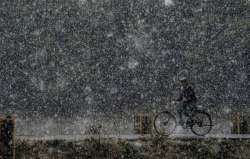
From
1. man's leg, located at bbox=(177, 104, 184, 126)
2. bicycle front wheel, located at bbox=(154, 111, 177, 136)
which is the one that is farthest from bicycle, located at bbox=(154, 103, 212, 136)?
man's leg, located at bbox=(177, 104, 184, 126)

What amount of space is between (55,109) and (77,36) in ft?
14.7

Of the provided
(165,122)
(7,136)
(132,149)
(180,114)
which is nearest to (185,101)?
(180,114)

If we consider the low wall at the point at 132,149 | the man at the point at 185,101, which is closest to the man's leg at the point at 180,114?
the man at the point at 185,101

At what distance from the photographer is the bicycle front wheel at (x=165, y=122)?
15.0 m

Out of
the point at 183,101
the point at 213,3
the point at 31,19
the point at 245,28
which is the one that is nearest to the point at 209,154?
the point at 183,101

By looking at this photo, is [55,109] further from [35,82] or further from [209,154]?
[209,154]

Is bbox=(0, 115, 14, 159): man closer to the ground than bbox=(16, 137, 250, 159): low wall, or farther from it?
farther from it

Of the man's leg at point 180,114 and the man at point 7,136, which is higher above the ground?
the man's leg at point 180,114

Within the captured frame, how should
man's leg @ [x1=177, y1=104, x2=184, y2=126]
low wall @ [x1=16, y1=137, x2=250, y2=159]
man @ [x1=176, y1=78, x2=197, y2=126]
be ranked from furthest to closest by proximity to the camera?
man's leg @ [x1=177, y1=104, x2=184, y2=126]
man @ [x1=176, y1=78, x2=197, y2=126]
low wall @ [x1=16, y1=137, x2=250, y2=159]

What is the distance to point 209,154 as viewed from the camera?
1384 centimetres

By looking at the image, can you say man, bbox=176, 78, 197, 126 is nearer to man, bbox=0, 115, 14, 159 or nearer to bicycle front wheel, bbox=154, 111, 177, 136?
bicycle front wheel, bbox=154, 111, 177, 136

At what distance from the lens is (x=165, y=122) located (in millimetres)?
15070

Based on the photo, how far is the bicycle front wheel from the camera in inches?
589

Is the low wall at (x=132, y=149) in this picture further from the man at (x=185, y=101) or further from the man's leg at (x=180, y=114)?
the man at (x=185, y=101)
